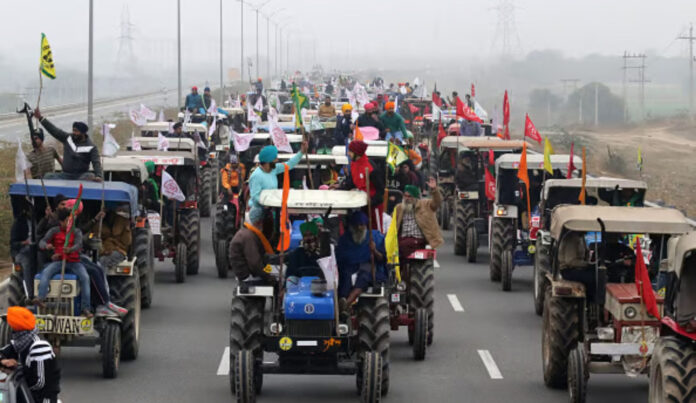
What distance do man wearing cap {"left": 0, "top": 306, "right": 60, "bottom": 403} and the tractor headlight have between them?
5.71m

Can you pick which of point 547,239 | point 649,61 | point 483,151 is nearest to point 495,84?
point 649,61

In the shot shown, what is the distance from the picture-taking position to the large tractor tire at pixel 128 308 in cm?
1769

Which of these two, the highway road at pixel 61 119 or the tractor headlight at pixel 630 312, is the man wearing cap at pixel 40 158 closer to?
the tractor headlight at pixel 630 312

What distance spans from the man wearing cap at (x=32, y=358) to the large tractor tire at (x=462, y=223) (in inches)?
670

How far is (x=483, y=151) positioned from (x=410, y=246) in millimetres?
12189

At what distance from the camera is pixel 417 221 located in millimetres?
19438

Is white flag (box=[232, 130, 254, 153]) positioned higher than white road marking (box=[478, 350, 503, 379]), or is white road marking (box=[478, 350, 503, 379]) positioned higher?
white flag (box=[232, 130, 254, 153])

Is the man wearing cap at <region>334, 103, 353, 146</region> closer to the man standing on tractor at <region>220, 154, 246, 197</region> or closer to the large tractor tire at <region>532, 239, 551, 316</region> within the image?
the man standing on tractor at <region>220, 154, 246, 197</region>

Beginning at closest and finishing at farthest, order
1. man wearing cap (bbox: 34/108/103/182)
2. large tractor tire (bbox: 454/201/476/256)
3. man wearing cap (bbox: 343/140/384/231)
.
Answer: man wearing cap (bbox: 343/140/384/231) → man wearing cap (bbox: 34/108/103/182) → large tractor tire (bbox: 454/201/476/256)

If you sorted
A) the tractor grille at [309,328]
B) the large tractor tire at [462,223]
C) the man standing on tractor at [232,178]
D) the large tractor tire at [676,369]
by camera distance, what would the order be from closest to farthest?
1. the large tractor tire at [676,369]
2. the tractor grille at [309,328]
3. the man standing on tractor at [232,178]
4. the large tractor tire at [462,223]

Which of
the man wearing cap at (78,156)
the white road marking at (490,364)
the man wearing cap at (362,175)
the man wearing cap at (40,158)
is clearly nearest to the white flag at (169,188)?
the man wearing cap at (40,158)

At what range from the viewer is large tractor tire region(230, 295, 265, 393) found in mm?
14961

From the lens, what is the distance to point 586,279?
1577cm

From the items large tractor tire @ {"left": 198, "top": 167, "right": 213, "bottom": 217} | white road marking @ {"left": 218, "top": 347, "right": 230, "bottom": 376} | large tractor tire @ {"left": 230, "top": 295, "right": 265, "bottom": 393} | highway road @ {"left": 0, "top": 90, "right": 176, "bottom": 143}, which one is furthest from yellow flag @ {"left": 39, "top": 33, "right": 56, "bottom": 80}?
highway road @ {"left": 0, "top": 90, "right": 176, "bottom": 143}
